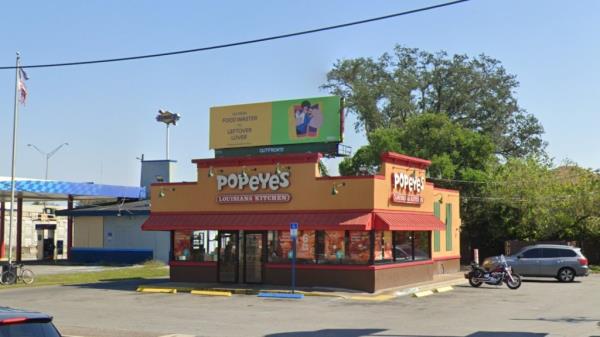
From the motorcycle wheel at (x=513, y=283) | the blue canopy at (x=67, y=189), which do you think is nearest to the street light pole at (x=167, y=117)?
the blue canopy at (x=67, y=189)

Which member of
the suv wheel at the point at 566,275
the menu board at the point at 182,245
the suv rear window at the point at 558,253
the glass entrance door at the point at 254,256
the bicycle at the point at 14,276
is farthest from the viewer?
the suv rear window at the point at 558,253

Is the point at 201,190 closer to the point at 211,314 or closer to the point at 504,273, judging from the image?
the point at 211,314

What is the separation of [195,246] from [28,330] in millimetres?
23625

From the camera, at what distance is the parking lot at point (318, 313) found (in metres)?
16.2

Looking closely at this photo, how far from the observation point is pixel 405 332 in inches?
627

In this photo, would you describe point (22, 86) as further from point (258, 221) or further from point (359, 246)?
point (359, 246)

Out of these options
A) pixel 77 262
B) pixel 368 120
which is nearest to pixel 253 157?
pixel 77 262

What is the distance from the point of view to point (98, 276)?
3578 cm

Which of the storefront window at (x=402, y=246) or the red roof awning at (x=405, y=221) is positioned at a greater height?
the red roof awning at (x=405, y=221)

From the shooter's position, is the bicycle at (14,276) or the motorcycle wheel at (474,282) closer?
the motorcycle wheel at (474,282)

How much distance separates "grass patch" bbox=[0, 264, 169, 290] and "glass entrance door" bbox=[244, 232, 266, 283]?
7557 mm

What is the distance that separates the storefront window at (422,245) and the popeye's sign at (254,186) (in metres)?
6.88

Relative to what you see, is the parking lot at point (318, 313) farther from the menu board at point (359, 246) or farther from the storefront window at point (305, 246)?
the storefront window at point (305, 246)

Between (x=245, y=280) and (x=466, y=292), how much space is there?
863 centimetres
